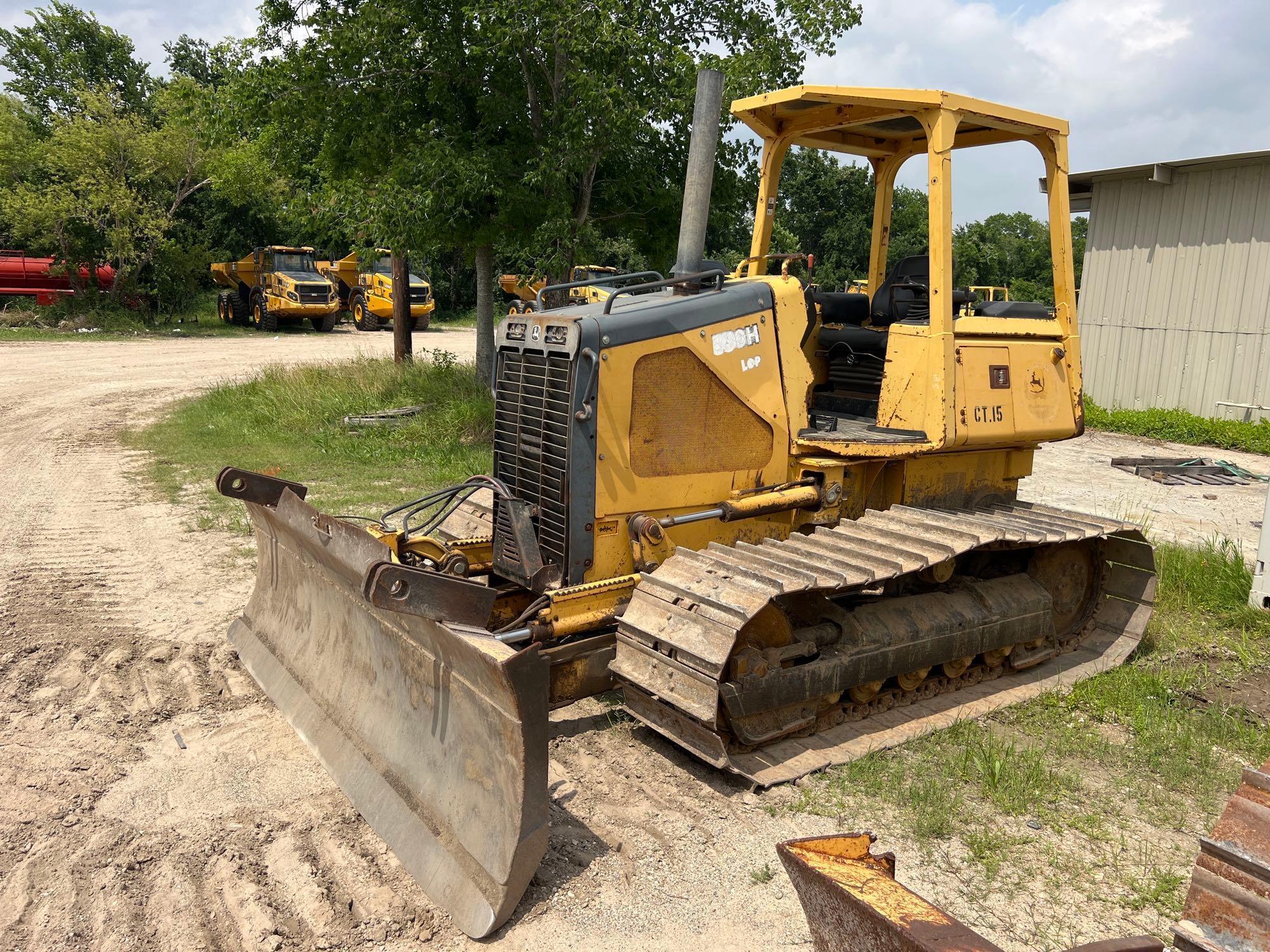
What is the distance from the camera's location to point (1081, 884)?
3695mm

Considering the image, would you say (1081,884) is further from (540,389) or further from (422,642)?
(540,389)

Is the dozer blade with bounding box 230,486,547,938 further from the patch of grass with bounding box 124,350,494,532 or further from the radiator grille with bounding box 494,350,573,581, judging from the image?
the patch of grass with bounding box 124,350,494,532

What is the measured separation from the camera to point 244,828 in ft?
12.9

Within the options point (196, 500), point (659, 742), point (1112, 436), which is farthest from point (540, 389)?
point (1112, 436)

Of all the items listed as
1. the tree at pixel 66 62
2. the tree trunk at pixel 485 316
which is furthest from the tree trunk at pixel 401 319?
the tree at pixel 66 62

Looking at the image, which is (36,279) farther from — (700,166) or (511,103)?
(700,166)

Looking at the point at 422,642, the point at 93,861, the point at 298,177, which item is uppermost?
the point at 298,177

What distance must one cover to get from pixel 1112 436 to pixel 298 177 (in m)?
11.9

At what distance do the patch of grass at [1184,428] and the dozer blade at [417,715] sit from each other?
39.7 ft

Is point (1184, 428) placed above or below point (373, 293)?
below

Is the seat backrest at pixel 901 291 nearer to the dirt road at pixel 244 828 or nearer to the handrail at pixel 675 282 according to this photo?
the handrail at pixel 675 282

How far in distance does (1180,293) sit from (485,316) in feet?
32.6

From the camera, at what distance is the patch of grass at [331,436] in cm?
977

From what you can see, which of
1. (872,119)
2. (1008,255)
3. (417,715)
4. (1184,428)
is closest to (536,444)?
(417,715)
